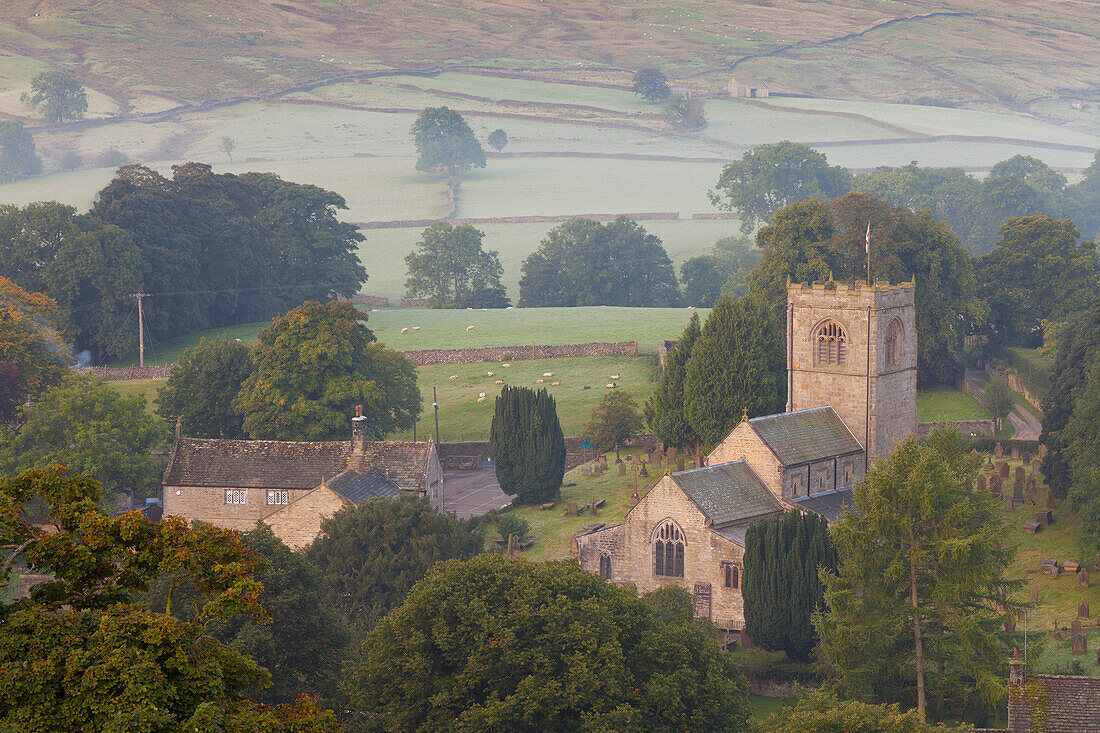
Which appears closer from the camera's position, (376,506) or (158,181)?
(376,506)

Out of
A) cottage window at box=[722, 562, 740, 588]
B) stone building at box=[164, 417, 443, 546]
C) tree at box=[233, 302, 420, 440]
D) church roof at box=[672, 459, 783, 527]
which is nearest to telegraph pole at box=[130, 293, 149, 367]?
tree at box=[233, 302, 420, 440]

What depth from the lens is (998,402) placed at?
85.6 m

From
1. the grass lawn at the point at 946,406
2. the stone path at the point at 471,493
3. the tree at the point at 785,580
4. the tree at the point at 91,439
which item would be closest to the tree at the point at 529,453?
the stone path at the point at 471,493

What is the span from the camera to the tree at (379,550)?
5575 cm

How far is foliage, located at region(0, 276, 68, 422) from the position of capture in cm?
8075

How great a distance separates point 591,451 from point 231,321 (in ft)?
147

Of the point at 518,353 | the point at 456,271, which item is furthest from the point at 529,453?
the point at 456,271

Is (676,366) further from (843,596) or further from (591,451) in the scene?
(843,596)

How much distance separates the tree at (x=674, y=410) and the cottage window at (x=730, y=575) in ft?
56.6

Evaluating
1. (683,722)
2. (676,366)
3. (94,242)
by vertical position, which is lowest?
(683,722)

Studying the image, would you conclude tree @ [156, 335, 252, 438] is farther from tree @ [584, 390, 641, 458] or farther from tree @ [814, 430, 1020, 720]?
tree @ [814, 430, 1020, 720]

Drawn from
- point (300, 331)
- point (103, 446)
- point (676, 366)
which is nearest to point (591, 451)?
point (676, 366)

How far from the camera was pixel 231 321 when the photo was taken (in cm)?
11988

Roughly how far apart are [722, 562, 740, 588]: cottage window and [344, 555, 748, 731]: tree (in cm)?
1461
